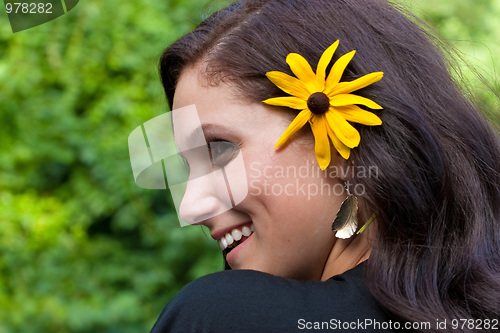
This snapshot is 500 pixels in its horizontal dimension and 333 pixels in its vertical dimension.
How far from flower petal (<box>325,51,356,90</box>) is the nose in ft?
1.05

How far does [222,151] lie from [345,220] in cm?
30

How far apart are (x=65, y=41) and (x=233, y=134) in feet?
7.62

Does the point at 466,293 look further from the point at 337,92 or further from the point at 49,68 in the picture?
the point at 49,68

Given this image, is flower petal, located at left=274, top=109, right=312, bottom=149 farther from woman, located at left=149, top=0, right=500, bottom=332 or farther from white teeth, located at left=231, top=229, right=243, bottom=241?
white teeth, located at left=231, top=229, right=243, bottom=241

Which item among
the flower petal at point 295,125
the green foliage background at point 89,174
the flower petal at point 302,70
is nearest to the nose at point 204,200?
the flower petal at point 295,125

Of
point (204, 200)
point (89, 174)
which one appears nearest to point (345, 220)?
point (204, 200)

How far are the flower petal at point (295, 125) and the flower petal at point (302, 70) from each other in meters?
0.05

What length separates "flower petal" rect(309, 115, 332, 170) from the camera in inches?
45.9

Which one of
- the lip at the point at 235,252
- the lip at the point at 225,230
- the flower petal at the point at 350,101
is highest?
the flower petal at the point at 350,101

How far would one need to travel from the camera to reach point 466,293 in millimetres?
1073

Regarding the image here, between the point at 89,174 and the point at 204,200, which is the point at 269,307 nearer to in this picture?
the point at 204,200

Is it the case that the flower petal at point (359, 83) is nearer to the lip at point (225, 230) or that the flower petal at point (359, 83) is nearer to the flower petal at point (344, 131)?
the flower petal at point (344, 131)

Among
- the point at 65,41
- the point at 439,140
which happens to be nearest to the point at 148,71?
the point at 65,41

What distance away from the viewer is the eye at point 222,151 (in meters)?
1.22
